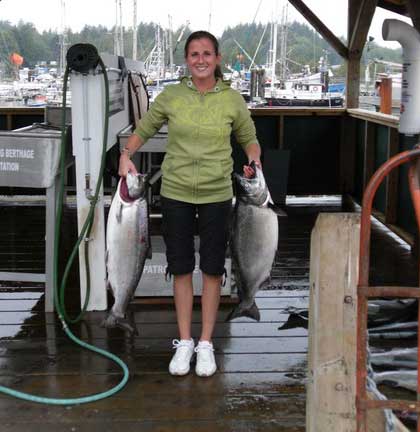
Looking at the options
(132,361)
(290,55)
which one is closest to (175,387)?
(132,361)

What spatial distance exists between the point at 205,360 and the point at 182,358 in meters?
0.11

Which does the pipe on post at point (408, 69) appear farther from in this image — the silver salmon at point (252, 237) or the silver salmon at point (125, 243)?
the silver salmon at point (125, 243)

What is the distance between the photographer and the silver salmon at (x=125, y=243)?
133 inches

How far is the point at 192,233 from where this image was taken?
341 cm

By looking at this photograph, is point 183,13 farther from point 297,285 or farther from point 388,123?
point 297,285

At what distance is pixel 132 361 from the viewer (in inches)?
140

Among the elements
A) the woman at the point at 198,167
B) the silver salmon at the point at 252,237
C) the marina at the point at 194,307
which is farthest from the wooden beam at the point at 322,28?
the silver salmon at the point at 252,237

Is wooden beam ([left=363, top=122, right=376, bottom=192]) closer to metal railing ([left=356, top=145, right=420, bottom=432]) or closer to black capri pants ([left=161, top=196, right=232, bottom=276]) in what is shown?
black capri pants ([left=161, top=196, right=232, bottom=276])

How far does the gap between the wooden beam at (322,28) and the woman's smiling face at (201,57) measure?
5881 millimetres

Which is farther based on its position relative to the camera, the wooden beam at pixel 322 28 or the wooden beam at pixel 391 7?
the wooden beam at pixel 322 28

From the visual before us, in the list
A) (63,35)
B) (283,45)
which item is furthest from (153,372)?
(283,45)

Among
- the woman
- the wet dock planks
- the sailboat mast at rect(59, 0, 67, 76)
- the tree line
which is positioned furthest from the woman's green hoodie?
the tree line

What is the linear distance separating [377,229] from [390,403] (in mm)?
5217

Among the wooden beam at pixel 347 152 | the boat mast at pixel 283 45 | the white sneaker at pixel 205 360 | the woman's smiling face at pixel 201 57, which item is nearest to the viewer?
the woman's smiling face at pixel 201 57
